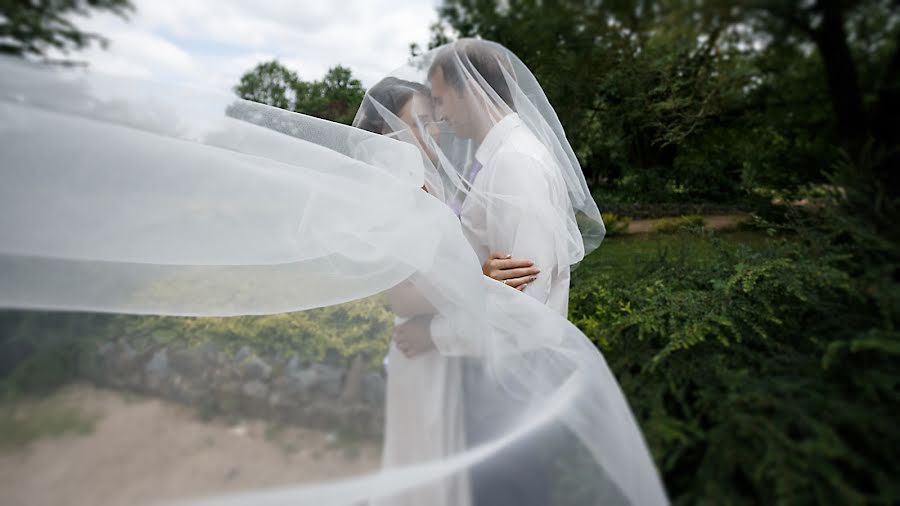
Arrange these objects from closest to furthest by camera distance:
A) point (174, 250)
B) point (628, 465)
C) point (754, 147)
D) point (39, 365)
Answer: point (39, 365) → point (628, 465) → point (174, 250) → point (754, 147)

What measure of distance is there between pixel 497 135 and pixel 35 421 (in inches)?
63.6

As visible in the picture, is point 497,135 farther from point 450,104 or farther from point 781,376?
point 781,376

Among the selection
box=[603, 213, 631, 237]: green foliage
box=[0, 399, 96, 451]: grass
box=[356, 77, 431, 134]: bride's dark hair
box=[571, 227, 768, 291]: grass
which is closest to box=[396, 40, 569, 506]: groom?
box=[356, 77, 431, 134]: bride's dark hair

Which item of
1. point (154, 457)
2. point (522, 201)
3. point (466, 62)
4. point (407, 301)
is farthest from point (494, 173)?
point (154, 457)

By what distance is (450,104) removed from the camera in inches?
78.8

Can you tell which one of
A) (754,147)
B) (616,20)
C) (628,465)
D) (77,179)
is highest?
(616,20)

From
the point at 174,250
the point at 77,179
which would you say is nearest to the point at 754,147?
the point at 174,250

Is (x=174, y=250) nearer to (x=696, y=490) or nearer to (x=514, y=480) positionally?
(x=514, y=480)

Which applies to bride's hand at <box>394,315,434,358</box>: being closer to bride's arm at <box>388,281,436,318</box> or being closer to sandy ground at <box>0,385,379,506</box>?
bride's arm at <box>388,281,436,318</box>

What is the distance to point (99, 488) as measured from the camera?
1.05 meters

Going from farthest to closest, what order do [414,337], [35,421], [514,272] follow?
[514,272]
[414,337]
[35,421]

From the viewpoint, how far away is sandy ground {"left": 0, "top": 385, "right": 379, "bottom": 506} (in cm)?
104

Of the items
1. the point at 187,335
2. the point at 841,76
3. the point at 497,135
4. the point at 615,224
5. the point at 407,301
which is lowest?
the point at 615,224

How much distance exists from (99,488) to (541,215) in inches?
57.7
